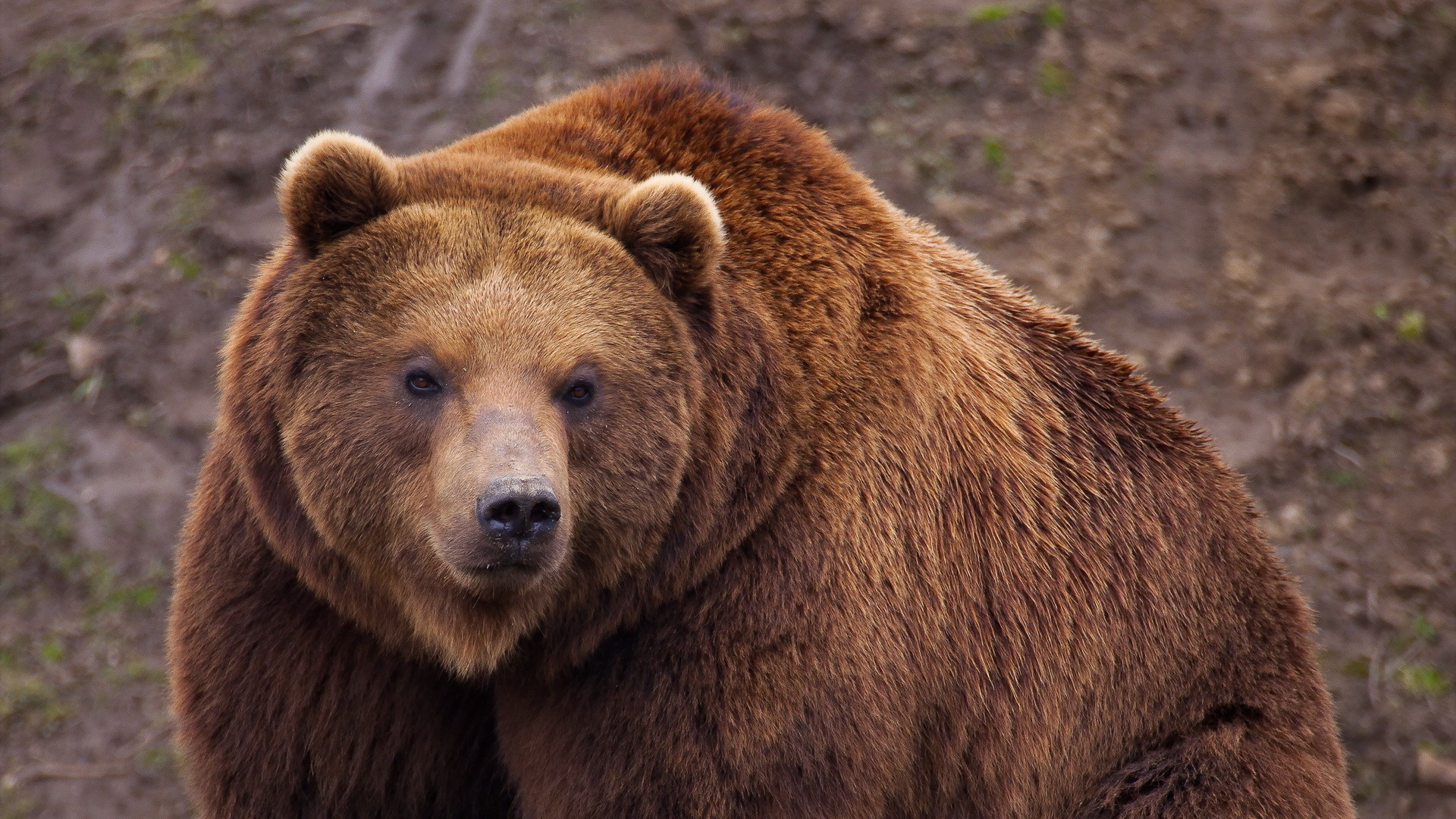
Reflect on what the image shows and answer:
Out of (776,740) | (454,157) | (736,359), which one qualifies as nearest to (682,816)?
(776,740)

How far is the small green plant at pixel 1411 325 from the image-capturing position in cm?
780

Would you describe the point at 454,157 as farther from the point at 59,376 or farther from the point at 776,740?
the point at 59,376

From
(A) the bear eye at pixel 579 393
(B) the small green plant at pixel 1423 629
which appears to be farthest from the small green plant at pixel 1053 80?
(A) the bear eye at pixel 579 393

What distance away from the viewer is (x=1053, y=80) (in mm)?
8422

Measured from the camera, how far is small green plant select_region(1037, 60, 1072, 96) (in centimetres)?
841

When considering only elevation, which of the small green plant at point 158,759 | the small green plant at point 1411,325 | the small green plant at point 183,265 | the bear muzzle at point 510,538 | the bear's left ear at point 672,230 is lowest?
the small green plant at point 158,759

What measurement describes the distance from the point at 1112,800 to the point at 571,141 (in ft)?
8.81

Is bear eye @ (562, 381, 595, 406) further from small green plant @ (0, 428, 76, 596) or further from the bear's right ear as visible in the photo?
small green plant @ (0, 428, 76, 596)

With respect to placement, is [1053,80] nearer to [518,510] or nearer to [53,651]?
[518,510]

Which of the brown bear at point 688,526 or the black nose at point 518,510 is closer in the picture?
the black nose at point 518,510

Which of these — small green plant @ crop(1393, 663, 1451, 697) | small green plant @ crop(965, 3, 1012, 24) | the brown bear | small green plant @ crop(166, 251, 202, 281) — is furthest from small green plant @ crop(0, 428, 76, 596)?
small green plant @ crop(1393, 663, 1451, 697)

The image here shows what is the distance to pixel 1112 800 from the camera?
4.59 metres

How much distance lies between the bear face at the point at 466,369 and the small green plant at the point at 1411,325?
5263 mm

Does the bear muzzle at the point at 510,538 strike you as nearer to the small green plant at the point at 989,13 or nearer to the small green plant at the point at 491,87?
Result: the small green plant at the point at 491,87
